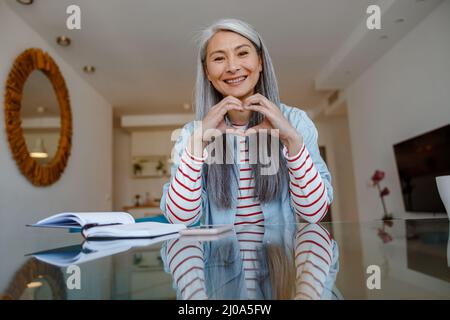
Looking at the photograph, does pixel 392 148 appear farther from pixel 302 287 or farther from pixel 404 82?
pixel 302 287

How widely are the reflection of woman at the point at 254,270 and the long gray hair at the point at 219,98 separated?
1.80 feet

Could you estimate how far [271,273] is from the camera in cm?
27

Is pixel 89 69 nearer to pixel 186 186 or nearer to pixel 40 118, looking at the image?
pixel 40 118

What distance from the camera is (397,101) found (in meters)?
→ 3.17

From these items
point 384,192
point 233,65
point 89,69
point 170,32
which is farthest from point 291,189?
point 89,69

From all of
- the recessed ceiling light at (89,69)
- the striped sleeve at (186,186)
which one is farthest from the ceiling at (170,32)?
the striped sleeve at (186,186)

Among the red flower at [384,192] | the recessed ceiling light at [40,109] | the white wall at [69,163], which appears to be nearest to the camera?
the white wall at [69,163]

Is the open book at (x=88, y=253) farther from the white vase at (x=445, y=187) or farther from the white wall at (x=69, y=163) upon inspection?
the white wall at (x=69, y=163)

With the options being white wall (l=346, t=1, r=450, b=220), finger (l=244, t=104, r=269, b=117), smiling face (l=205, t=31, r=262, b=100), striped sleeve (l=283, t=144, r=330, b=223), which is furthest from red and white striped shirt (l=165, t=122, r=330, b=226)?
white wall (l=346, t=1, r=450, b=220)

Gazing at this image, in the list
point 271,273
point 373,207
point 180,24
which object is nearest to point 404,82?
point 373,207

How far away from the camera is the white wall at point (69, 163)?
2402mm

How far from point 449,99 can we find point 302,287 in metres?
2.78
